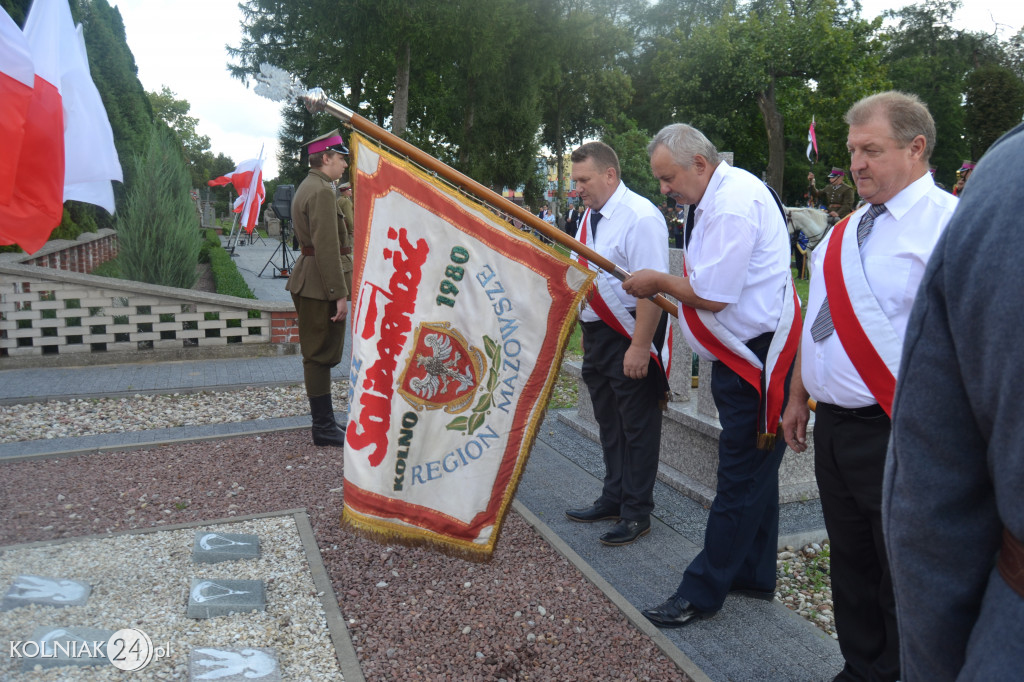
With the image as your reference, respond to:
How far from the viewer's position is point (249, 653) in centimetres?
301

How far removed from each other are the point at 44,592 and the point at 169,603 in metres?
0.54

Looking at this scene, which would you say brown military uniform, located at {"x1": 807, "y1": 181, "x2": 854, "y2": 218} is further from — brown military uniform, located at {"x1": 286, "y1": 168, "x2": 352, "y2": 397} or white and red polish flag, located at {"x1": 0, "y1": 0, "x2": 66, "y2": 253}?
white and red polish flag, located at {"x1": 0, "y1": 0, "x2": 66, "y2": 253}

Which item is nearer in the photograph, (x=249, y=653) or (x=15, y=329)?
(x=249, y=653)

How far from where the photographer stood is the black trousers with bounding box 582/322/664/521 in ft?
13.8

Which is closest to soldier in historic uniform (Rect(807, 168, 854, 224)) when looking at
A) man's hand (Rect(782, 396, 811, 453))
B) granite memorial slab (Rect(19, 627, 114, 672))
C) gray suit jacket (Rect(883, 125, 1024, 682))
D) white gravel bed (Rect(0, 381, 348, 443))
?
white gravel bed (Rect(0, 381, 348, 443))

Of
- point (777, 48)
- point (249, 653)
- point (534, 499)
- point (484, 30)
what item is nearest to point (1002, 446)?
point (249, 653)

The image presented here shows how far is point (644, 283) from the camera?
11.0 ft

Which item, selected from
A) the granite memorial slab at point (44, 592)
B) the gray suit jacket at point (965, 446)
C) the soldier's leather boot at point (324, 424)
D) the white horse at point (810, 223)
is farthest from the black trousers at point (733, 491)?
the white horse at point (810, 223)

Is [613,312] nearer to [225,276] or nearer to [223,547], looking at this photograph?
[223,547]

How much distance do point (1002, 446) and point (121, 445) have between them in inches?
240

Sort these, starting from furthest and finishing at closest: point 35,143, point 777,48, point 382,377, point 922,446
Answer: point 777,48, point 35,143, point 382,377, point 922,446

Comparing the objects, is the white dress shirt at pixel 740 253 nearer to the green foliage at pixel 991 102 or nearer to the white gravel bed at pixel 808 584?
the white gravel bed at pixel 808 584

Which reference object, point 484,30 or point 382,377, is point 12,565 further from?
point 484,30

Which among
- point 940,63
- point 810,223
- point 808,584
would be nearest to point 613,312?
point 808,584
